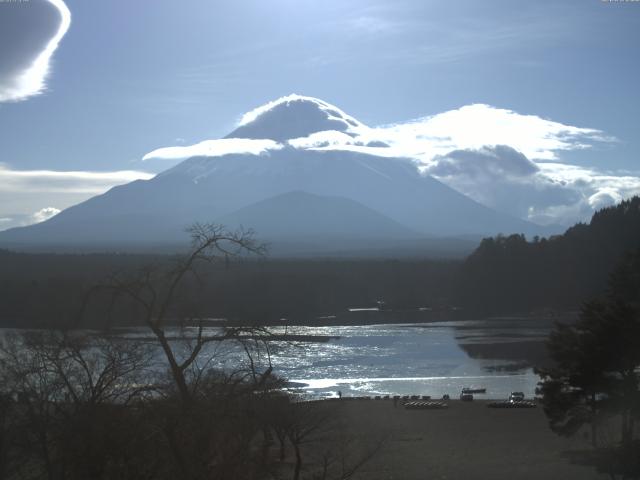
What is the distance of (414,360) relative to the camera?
30234 mm

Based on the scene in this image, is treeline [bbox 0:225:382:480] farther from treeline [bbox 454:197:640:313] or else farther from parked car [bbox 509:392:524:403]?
treeline [bbox 454:197:640:313]

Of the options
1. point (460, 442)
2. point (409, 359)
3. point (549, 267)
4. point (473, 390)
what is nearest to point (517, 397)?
point (473, 390)

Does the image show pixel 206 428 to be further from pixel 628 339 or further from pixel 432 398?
pixel 432 398

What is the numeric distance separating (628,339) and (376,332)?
26.4 metres

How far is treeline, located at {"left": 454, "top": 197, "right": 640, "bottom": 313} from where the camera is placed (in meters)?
55.7

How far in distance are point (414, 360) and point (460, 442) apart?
13328 mm

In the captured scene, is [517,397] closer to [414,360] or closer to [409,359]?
[414,360]

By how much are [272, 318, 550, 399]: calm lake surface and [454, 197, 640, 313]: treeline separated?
1416 centimetres

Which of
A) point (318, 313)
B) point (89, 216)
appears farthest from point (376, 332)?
point (89, 216)

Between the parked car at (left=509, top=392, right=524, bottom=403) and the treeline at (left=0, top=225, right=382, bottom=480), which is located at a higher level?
the treeline at (left=0, top=225, right=382, bottom=480)

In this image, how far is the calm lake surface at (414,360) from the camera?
2478cm

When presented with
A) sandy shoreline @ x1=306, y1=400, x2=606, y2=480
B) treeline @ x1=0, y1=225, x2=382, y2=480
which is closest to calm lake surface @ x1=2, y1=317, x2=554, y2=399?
sandy shoreline @ x1=306, y1=400, x2=606, y2=480

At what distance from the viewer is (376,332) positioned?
39.4 m

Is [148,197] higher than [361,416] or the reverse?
higher
